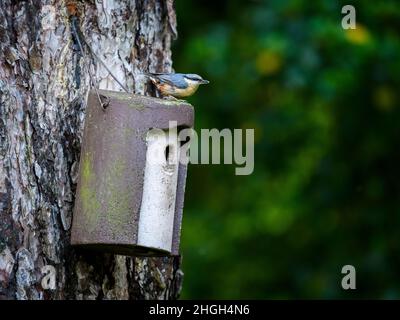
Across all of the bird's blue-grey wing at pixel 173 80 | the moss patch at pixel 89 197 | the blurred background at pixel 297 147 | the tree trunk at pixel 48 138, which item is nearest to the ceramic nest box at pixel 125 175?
the moss patch at pixel 89 197

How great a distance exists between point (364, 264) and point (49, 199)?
16.6 ft

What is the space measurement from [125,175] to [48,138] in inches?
15.4

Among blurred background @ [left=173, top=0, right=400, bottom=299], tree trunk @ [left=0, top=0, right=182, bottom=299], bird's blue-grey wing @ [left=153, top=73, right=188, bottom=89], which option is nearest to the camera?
tree trunk @ [left=0, top=0, right=182, bottom=299]

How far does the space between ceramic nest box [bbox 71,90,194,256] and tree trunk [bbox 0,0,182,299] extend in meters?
0.11

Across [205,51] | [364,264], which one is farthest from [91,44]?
[364,264]

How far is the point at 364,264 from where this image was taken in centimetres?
912

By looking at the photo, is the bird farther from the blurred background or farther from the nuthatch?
the blurred background

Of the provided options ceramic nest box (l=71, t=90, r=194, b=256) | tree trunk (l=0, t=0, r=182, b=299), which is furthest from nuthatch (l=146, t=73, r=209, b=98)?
ceramic nest box (l=71, t=90, r=194, b=256)

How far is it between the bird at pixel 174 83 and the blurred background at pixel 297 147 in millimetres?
3062

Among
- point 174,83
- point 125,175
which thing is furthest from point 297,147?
point 125,175

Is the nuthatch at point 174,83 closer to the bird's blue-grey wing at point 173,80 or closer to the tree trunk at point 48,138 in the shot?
the bird's blue-grey wing at point 173,80

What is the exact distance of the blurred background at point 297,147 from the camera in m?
8.39

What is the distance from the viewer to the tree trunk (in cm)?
446
